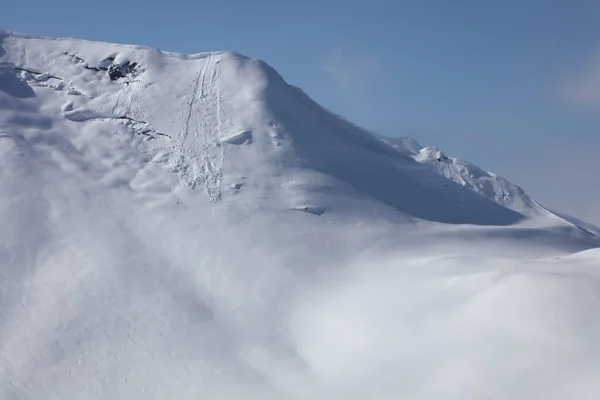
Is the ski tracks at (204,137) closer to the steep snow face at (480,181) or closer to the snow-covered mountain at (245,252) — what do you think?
the snow-covered mountain at (245,252)

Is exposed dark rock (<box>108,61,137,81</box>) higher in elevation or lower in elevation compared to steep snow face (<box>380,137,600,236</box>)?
higher

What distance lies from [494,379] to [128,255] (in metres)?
20.6

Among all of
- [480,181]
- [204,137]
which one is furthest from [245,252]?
[480,181]

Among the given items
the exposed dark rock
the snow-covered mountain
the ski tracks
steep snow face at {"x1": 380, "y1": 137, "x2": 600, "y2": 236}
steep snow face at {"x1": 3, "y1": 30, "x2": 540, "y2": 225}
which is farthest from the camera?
steep snow face at {"x1": 380, "y1": 137, "x2": 600, "y2": 236}

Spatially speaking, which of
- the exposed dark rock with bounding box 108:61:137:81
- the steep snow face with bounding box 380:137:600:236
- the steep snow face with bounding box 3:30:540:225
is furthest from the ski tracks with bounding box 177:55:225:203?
the steep snow face with bounding box 380:137:600:236

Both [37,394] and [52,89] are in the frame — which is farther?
[52,89]

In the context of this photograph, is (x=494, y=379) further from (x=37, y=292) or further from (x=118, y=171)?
(x=118, y=171)

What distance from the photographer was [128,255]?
39062 mm

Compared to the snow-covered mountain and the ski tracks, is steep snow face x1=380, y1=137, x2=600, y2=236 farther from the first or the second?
the ski tracks

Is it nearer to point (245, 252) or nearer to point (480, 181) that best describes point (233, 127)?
point (245, 252)

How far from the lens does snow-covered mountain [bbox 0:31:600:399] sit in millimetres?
29234

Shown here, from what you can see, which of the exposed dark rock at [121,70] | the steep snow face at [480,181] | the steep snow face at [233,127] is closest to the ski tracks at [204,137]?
the steep snow face at [233,127]

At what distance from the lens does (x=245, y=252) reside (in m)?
40.3

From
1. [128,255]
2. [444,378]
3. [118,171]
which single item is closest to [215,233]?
[128,255]
